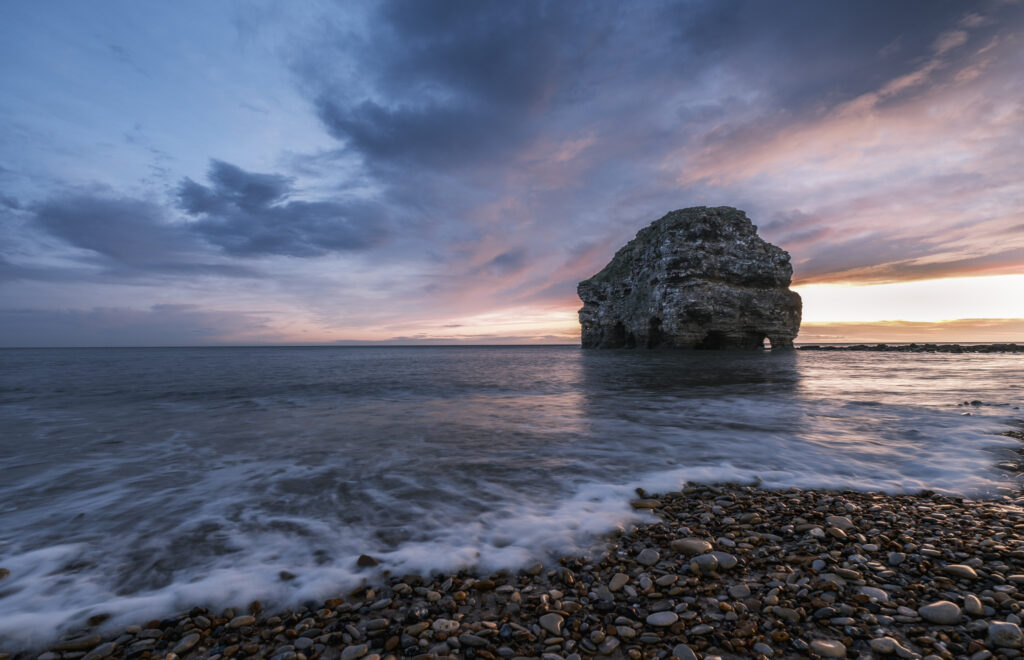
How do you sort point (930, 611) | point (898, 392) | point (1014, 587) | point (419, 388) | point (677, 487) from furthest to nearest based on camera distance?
point (419, 388), point (898, 392), point (677, 487), point (1014, 587), point (930, 611)

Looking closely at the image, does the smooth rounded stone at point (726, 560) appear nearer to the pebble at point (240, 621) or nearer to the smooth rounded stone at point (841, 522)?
the smooth rounded stone at point (841, 522)

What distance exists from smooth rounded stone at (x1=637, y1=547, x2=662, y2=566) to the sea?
513mm

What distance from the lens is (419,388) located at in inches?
890

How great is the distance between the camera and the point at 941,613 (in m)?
2.77

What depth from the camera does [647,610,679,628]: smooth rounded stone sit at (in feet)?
9.30

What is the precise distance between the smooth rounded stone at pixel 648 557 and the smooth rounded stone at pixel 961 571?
7.37 ft

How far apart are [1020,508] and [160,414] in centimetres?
2086

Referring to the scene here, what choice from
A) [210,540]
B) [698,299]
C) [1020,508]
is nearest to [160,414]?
[210,540]

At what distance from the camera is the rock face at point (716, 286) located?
56.1 m

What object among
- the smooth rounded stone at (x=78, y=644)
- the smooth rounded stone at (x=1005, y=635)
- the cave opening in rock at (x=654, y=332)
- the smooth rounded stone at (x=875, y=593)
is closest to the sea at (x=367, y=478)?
the smooth rounded stone at (x=78, y=644)

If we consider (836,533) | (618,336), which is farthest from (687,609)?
(618,336)

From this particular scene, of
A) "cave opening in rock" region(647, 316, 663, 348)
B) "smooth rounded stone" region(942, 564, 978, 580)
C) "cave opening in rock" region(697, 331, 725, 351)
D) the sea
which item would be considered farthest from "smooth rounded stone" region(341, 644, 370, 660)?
"cave opening in rock" region(697, 331, 725, 351)

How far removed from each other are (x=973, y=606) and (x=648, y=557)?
7.21ft

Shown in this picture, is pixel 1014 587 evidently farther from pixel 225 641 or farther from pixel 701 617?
pixel 225 641
